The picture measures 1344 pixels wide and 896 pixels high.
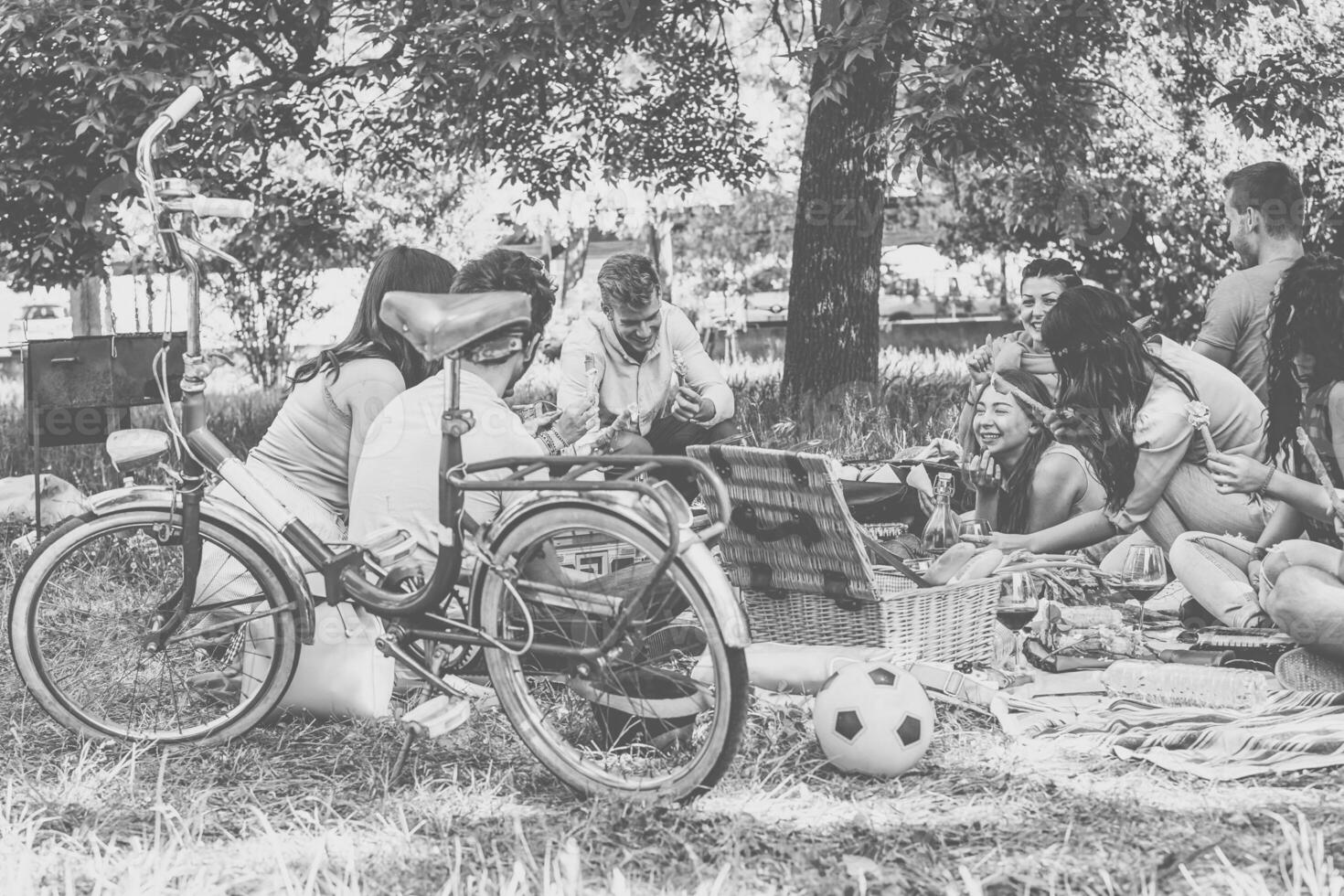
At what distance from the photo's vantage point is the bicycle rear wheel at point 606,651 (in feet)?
11.1

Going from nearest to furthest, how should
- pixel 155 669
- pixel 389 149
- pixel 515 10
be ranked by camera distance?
pixel 155 669, pixel 515 10, pixel 389 149

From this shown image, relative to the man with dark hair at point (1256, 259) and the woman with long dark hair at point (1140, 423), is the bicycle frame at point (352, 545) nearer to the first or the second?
the woman with long dark hair at point (1140, 423)

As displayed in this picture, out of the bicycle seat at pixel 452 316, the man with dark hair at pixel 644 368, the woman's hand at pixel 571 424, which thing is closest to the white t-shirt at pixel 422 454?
the bicycle seat at pixel 452 316

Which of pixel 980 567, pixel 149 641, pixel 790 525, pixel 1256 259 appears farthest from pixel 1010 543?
pixel 149 641

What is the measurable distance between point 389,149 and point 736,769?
289 inches

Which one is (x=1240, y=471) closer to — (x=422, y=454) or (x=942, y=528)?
(x=942, y=528)

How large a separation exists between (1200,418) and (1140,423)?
0.21m

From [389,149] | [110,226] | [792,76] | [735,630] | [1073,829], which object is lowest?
[1073,829]

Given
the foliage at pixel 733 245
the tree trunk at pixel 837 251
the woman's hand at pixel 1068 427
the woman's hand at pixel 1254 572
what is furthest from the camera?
the foliage at pixel 733 245

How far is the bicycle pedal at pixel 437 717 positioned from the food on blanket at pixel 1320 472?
241 cm

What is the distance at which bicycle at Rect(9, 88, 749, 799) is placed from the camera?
3377mm

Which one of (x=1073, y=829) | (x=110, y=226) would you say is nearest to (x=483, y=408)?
(x=1073, y=829)

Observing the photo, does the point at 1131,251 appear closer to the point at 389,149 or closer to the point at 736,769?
the point at 389,149

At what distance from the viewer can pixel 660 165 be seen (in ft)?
35.5
